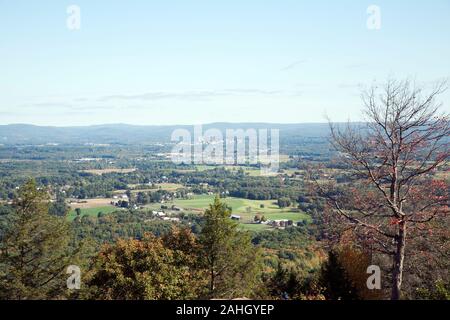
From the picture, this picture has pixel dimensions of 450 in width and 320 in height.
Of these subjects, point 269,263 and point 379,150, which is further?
point 269,263

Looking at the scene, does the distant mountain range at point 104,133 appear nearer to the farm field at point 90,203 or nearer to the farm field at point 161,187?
the farm field at point 161,187

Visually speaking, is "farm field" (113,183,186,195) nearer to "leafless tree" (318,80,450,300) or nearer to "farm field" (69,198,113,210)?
"farm field" (69,198,113,210)

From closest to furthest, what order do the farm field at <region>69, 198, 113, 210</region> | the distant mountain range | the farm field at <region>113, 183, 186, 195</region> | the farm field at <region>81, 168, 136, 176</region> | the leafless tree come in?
the leafless tree → the farm field at <region>69, 198, 113, 210</region> → the farm field at <region>113, 183, 186, 195</region> → the farm field at <region>81, 168, 136, 176</region> → the distant mountain range

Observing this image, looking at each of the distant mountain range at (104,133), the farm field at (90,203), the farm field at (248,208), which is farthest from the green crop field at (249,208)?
the distant mountain range at (104,133)

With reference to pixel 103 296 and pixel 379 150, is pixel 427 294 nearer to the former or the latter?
pixel 379 150

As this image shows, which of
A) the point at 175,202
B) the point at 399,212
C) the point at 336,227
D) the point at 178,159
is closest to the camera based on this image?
the point at 399,212

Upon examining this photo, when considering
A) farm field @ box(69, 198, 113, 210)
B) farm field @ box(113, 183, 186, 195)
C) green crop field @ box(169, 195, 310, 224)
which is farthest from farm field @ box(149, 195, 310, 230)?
farm field @ box(113, 183, 186, 195)

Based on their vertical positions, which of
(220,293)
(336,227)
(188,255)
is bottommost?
(220,293)

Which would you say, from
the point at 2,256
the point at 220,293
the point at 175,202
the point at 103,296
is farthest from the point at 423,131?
the point at 175,202

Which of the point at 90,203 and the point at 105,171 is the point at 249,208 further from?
the point at 105,171

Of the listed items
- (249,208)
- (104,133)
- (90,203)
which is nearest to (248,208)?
(249,208)
